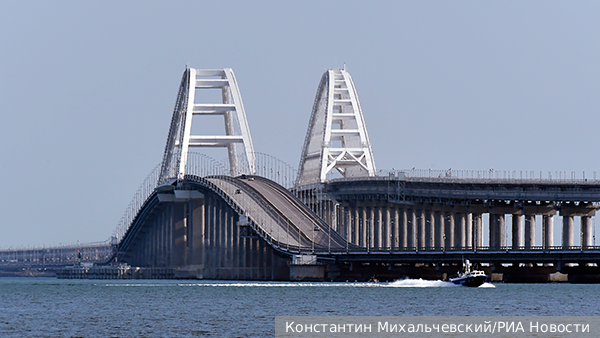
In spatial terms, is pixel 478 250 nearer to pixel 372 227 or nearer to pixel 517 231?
pixel 517 231

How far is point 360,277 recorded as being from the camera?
15388cm

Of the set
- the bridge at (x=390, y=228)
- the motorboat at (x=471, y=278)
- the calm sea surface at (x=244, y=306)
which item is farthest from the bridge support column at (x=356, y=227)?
the motorboat at (x=471, y=278)

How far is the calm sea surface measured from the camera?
8406 cm

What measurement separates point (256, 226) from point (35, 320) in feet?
269

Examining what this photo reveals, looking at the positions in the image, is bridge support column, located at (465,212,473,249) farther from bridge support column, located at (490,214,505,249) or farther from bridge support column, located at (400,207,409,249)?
bridge support column, located at (400,207,409,249)

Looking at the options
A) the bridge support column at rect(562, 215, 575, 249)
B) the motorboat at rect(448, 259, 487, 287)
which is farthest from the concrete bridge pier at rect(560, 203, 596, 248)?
the motorboat at rect(448, 259, 487, 287)

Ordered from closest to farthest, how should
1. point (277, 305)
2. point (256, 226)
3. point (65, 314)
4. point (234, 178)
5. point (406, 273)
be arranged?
point (65, 314)
point (277, 305)
point (406, 273)
point (256, 226)
point (234, 178)

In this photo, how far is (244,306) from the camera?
343 feet

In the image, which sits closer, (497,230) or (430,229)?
(497,230)

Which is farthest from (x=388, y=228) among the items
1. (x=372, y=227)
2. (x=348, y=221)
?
(x=348, y=221)

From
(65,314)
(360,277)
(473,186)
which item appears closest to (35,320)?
(65,314)

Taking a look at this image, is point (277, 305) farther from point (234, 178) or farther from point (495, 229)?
point (234, 178)

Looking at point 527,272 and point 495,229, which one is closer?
point 527,272

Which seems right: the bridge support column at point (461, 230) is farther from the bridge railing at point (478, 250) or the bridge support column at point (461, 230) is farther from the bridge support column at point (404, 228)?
the bridge railing at point (478, 250)
